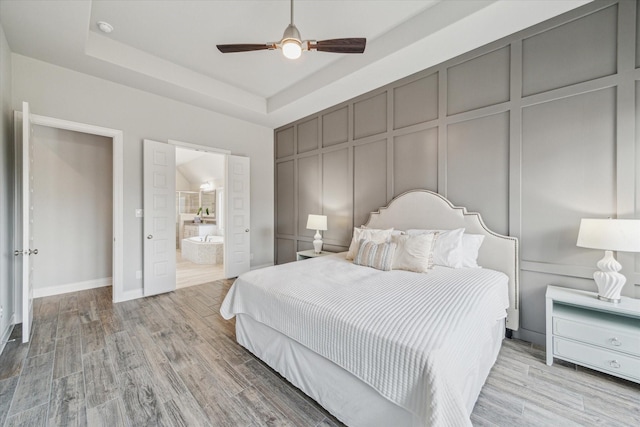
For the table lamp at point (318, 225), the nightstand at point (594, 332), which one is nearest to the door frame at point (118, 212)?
the table lamp at point (318, 225)

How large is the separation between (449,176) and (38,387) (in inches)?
163

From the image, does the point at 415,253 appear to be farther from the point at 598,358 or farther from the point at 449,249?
the point at 598,358

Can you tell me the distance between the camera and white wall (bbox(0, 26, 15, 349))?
2.55 meters

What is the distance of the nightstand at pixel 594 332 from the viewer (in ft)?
6.23

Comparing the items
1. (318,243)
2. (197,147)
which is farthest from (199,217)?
(318,243)

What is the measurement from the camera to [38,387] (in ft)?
6.33

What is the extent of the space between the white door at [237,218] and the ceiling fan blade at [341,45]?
3078mm

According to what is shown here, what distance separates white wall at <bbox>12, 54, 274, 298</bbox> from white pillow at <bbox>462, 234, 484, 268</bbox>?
3868 millimetres

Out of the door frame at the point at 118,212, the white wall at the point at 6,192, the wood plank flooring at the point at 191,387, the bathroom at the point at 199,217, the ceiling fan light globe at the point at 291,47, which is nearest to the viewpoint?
the wood plank flooring at the point at 191,387

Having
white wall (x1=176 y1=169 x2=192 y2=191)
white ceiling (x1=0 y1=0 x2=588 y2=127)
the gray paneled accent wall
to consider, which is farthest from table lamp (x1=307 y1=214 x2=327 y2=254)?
white wall (x1=176 y1=169 x2=192 y2=191)

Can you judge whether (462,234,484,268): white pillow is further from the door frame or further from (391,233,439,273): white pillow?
the door frame

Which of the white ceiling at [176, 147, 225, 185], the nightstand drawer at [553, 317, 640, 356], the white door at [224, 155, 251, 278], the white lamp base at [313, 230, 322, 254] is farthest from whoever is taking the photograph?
the white ceiling at [176, 147, 225, 185]

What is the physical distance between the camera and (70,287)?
4059mm

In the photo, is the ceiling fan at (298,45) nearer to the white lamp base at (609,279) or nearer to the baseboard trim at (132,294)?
the white lamp base at (609,279)
